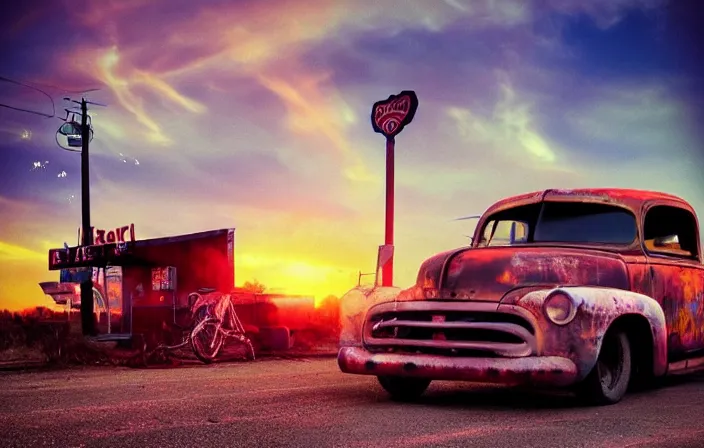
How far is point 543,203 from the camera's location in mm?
7770

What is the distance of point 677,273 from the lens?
7.51 m

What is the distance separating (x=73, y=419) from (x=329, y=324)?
14.5 m

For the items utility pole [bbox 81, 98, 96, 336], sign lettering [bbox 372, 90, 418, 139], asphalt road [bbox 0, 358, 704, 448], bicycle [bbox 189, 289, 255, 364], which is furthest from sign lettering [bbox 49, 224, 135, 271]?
asphalt road [bbox 0, 358, 704, 448]

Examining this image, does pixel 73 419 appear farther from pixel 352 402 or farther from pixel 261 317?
pixel 261 317

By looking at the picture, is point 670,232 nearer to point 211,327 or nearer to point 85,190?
point 211,327

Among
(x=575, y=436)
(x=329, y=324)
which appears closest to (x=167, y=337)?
(x=329, y=324)

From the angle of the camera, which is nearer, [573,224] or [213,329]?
[573,224]

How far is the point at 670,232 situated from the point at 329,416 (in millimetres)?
4057

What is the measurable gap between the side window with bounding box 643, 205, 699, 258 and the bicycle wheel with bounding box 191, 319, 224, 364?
25.0 ft

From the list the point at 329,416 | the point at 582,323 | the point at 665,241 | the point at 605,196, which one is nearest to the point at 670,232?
the point at 665,241

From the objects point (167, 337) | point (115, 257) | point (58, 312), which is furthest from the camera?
point (58, 312)

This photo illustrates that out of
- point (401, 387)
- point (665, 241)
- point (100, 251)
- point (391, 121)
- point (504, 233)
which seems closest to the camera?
point (401, 387)

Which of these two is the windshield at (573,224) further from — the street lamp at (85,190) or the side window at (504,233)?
the street lamp at (85,190)

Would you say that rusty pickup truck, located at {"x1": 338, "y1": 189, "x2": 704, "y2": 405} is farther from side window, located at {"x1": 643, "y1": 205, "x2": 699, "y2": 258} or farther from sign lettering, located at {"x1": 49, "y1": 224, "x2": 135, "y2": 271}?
sign lettering, located at {"x1": 49, "y1": 224, "x2": 135, "y2": 271}
